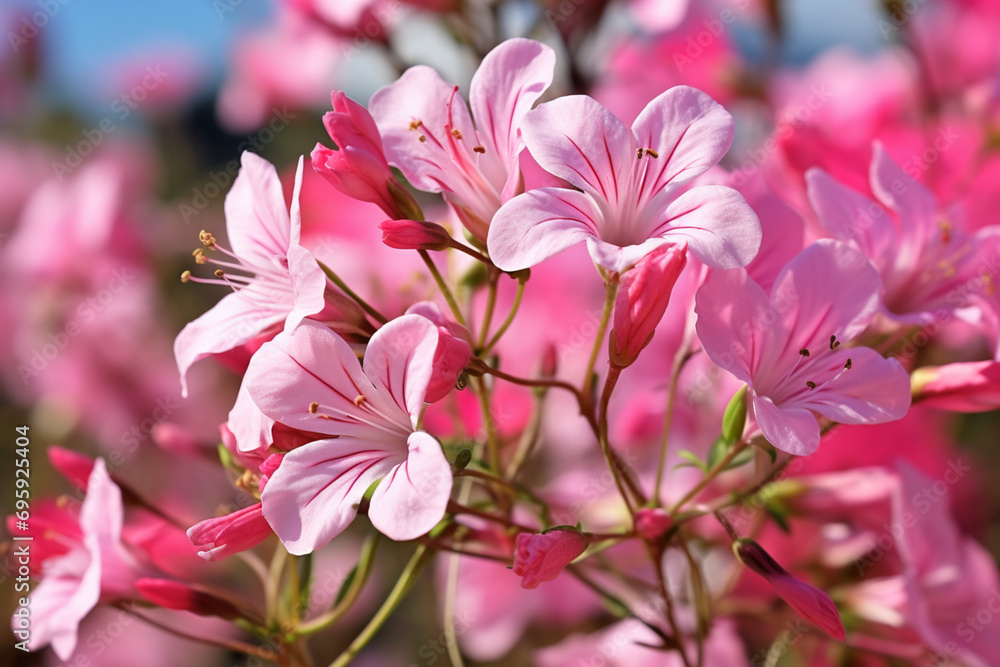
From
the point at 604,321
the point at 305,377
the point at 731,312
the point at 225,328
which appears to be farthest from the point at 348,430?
the point at 731,312

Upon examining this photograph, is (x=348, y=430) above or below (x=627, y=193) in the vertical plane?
below

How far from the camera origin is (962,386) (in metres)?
1.03

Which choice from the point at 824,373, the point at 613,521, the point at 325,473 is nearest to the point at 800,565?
the point at 613,521

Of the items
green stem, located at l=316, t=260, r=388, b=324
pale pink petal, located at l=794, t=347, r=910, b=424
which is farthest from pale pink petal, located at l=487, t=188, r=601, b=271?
pale pink petal, located at l=794, t=347, r=910, b=424

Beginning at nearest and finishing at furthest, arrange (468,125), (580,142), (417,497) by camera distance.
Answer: (417,497), (580,142), (468,125)

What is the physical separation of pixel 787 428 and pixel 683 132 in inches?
12.8

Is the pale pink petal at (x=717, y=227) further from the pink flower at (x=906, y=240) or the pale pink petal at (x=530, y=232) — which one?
the pink flower at (x=906, y=240)

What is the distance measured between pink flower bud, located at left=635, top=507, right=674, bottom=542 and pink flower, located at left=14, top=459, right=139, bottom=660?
0.66 m

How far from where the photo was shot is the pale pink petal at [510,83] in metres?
0.96

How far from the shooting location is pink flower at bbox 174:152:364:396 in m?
0.88

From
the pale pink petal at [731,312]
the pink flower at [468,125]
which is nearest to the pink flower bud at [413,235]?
the pink flower at [468,125]

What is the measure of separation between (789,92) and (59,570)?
1.98m

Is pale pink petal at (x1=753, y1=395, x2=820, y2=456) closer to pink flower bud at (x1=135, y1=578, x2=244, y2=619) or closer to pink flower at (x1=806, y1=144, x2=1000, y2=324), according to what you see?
pink flower at (x1=806, y1=144, x2=1000, y2=324)

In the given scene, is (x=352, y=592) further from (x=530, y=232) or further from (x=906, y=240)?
(x=906, y=240)
